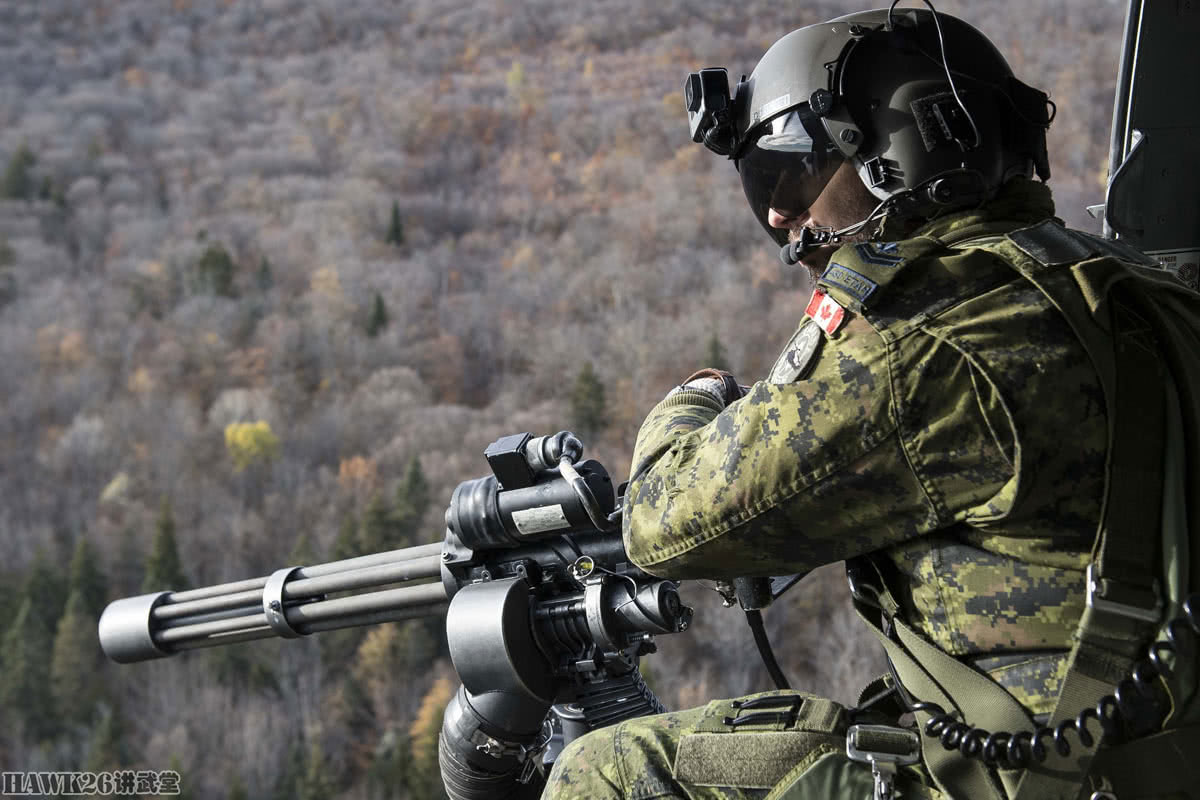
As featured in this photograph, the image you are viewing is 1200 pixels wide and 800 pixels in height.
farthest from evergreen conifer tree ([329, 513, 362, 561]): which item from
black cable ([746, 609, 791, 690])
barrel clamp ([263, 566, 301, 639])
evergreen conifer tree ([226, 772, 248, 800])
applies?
black cable ([746, 609, 791, 690])

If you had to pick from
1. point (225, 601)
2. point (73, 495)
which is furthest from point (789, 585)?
point (73, 495)

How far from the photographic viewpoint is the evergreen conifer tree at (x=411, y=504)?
16688 millimetres

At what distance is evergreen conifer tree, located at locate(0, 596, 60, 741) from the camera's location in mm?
15164

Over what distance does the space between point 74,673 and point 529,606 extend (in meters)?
15.0

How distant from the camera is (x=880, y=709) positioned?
1.93 meters

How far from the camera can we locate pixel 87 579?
16.5 m

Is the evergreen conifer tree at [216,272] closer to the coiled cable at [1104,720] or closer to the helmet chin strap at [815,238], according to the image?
the helmet chin strap at [815,238]

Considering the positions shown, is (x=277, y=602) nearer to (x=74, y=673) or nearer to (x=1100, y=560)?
(x=1100, y=560)

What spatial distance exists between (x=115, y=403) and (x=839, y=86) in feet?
62.4

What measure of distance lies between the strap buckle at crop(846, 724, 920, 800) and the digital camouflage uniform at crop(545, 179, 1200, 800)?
0.06 metres

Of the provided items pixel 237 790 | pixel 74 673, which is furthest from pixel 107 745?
pixel 237 790

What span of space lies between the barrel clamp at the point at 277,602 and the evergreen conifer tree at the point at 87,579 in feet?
49.0

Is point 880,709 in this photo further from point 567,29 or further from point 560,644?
point 567,29

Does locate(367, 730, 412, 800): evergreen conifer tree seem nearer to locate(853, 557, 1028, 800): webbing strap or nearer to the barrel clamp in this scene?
the barrel clamp
